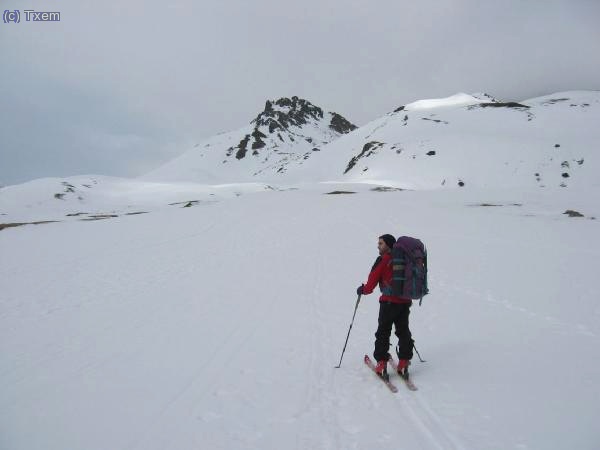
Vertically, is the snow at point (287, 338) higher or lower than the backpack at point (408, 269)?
lower

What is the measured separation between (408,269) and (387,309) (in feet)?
2.96

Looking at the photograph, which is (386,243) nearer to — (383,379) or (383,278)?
(383,278)

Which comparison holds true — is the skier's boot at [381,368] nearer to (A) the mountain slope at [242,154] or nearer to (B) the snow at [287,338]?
(B) the snow at [287,338]

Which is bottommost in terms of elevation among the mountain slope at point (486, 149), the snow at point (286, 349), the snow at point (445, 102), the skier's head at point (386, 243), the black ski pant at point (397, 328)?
the snow at point (286, 349)

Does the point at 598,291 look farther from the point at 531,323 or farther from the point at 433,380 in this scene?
the point at 433,380

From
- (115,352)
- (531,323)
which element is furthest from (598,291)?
(115,352)

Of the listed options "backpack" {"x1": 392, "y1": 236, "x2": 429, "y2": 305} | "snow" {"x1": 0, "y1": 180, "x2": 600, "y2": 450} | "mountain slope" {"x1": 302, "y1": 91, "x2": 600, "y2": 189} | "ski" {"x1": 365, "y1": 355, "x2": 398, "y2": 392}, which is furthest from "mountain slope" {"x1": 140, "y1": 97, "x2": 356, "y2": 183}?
"backpack" {"x1": 392, "y1": 236, "x2": 429, "y2": 305}

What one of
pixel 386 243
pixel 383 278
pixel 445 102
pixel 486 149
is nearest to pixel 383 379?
pixel 383 278

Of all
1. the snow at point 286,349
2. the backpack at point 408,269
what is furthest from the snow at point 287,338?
the backpack at point 408,269

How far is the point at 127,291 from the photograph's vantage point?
12.0 meters

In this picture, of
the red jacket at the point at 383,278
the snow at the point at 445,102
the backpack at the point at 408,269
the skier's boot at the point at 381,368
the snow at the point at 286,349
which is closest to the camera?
the snow at the point at 286,349

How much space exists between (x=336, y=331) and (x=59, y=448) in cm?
558

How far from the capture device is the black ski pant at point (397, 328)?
6.00 metres

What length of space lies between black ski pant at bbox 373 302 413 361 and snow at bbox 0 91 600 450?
1.85ft
